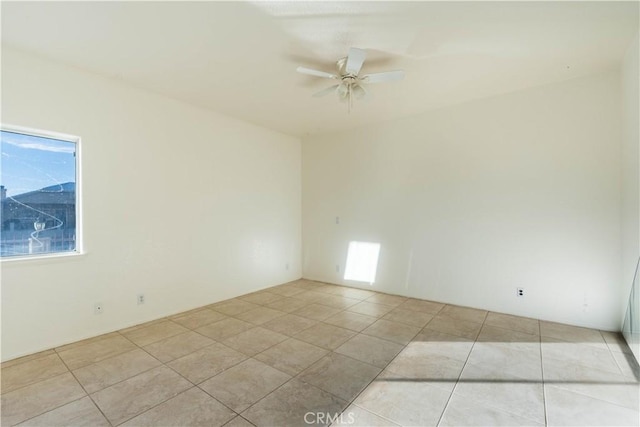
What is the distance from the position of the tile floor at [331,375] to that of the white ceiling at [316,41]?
284 cm

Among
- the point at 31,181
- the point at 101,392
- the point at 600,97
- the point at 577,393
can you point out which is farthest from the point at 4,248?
the point at 600,97

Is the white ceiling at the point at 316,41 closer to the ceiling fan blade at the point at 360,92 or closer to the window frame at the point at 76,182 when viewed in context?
the ceiling fan blade at the point at 360,92

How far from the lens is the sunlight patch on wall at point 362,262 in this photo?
495 centimetres

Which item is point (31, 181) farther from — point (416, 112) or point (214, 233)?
point (416, 112)

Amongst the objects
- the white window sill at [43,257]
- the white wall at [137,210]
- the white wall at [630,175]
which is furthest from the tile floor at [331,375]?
the white window sill at [43,257]

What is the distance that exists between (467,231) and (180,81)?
4.13 m

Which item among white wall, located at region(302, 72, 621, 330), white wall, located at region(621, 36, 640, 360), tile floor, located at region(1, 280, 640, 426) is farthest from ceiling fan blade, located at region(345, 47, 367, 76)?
tile floor, located at region(1, 280, 640, 426)

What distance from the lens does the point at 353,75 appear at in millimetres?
2881

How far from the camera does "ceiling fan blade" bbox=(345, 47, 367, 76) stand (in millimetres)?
2412

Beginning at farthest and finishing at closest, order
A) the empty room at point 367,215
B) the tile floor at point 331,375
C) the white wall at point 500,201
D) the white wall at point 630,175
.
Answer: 1. the white wall at point 500,201
2. the white wall at point 630,175
3. the empty room at point 367,215
4. the tile floor at point 331,375

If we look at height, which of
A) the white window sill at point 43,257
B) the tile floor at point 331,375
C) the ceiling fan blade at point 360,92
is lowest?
the tile floor at point 331,375

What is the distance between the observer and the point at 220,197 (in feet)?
14.4

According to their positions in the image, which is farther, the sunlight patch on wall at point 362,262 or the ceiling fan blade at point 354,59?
the sunlight patch on wall at point 362,262

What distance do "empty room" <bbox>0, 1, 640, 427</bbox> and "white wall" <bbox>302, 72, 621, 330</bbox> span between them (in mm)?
25
